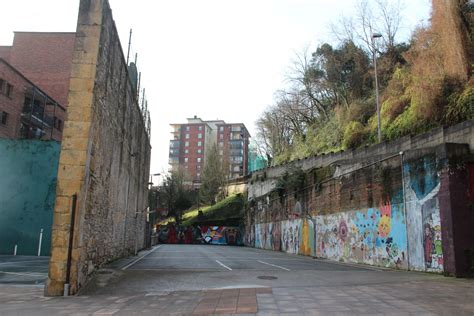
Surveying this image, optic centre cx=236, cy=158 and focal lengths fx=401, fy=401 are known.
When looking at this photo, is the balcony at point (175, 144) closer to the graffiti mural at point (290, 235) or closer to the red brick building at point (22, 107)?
the red brick building at point (22, 107)

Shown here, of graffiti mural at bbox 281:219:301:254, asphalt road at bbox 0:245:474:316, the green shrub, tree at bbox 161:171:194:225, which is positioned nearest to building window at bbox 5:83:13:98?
graffiti mural at bbox 281:219:301:254

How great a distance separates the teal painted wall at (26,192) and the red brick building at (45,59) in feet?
80.3

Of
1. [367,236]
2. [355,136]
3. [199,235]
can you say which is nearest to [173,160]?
[199,235]

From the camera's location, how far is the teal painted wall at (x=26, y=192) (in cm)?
2319

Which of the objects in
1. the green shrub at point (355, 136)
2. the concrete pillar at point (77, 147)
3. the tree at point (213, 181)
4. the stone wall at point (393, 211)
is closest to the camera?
the concrete pillar at point (77, 147)

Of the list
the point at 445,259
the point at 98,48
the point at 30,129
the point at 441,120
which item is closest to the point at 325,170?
the point at 441,120

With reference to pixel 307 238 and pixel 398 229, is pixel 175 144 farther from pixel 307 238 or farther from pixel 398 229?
pixel 398 229

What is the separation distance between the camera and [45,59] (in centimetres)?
4725

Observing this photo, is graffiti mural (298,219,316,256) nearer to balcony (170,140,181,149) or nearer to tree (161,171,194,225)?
tree (161,171,194,225)

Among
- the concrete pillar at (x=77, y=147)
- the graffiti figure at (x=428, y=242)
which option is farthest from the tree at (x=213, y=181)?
the concrete pillar at (x=77, y=147)

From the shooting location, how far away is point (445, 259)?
1250cm

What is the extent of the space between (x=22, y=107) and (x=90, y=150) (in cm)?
3221

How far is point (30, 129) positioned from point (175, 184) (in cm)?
3068

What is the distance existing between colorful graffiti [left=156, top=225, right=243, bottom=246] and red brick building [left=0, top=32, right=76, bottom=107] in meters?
20.8
